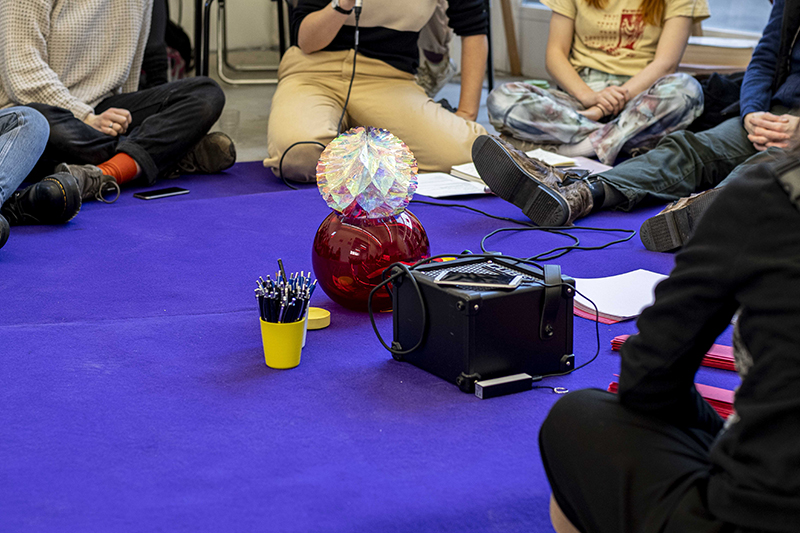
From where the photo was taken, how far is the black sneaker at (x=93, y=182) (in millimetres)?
2137

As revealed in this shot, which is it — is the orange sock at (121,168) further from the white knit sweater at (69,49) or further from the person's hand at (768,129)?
the person's hand at (768,129)

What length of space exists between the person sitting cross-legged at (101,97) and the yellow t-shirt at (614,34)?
1218 mm

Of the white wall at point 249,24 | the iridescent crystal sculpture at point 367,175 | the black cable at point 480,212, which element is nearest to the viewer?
the iridescent crystal sculpture at point 367,175

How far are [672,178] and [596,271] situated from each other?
23.6 inches

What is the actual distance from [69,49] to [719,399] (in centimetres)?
208

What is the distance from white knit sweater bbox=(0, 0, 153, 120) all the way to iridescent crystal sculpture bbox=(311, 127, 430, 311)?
131 cm

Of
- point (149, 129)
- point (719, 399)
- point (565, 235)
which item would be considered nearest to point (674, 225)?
point (565, 235)

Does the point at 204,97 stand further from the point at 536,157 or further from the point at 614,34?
the point at 614,34

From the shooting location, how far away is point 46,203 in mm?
1877

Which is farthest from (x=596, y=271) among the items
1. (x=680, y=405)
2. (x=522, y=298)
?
(x=680, y=405)

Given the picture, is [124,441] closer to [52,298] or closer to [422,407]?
[422,407]

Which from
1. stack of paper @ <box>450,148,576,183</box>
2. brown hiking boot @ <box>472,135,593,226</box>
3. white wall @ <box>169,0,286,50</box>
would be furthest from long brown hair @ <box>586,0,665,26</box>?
white wall @ <box>169,0,286,50</box>

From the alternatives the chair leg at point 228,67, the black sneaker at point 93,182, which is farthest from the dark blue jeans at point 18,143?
the chair leg at point 228,67

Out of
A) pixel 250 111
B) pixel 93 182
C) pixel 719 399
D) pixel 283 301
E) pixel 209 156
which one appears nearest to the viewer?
pixel 719 399
